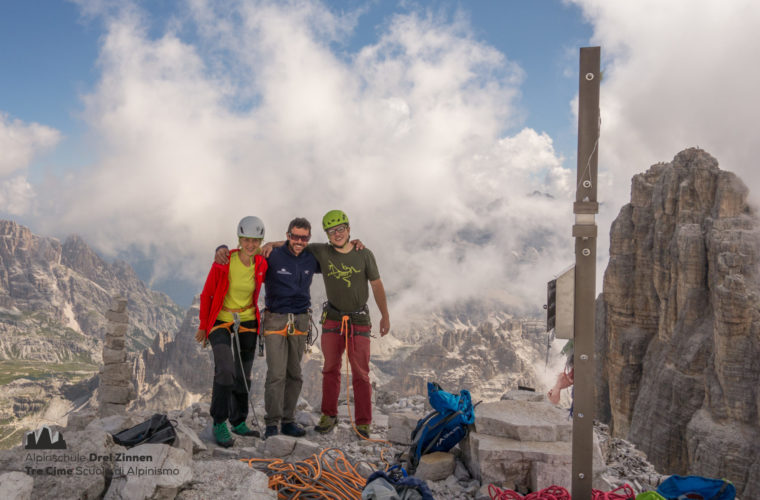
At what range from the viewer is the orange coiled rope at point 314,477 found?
18.2 ft

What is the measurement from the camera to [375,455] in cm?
750

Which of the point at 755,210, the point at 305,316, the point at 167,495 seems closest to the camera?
the point at 167,495

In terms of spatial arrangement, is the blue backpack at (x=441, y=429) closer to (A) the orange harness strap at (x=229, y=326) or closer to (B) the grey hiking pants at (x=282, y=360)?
(B) the grey hiking pants at (x=282, y=360)

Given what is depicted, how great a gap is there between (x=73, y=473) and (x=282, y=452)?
111 inches

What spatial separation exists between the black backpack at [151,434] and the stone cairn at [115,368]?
40.6 feet

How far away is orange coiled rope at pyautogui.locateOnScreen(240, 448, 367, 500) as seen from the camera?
18.2 feet

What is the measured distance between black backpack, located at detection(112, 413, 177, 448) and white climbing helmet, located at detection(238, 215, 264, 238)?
9.62 ft

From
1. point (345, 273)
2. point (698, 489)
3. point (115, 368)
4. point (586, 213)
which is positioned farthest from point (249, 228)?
point (115, 368)

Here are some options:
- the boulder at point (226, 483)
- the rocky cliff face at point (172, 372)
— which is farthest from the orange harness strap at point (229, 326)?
the rocky cliff face at point (172, 372)

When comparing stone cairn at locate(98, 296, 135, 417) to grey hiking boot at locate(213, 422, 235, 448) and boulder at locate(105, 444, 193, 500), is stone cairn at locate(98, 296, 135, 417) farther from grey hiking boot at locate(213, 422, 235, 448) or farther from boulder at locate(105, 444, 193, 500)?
boulder at locate(105, 444, 193, 500)

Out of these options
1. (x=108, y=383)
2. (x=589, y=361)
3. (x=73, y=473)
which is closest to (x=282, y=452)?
(x=73, y=473)

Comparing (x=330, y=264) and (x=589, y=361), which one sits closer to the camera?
(x=589, y=361)

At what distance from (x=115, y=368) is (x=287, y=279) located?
44.0 ft

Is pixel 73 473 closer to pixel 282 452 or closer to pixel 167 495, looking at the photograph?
pixel 167 495
